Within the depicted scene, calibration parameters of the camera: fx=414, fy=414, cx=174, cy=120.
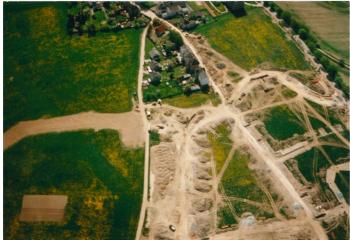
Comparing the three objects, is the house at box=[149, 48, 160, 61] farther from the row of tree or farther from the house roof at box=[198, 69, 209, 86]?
the row of tree

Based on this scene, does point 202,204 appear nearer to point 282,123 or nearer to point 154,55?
point 282,123

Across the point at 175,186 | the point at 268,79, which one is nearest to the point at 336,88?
the point at 268,79

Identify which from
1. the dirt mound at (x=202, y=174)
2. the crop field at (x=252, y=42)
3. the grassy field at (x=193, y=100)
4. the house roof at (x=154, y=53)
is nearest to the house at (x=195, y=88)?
the grassy field at (x=193, y=100)

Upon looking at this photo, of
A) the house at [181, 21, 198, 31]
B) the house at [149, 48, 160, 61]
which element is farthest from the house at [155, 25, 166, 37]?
the house at [149, 48, 160, 61]

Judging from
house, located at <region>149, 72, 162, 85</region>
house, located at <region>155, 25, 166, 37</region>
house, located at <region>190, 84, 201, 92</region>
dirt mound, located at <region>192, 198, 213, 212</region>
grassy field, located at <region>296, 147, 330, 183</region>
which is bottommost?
dirt mound, located at <region>192, 198, 213, 212</region>

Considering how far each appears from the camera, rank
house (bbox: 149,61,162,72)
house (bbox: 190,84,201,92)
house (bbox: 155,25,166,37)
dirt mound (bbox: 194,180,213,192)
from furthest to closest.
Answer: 1. house (bbox: 155,25,166,37)
2. house (bbox: 149,61,162,72)
3. house (bbox: 190,84,201,92)
4. dirt mound (bbox: 194,180,213,192)
